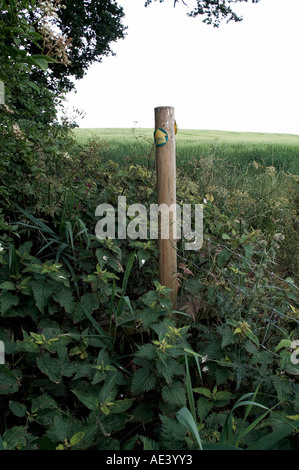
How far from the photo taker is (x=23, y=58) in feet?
6.17

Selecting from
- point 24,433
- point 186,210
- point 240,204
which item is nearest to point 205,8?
point 240,204

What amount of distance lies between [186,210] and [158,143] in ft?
2.02

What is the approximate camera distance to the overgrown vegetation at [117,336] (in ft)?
5.07

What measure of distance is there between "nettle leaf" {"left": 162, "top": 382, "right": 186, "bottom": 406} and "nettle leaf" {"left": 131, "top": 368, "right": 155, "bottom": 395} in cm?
7

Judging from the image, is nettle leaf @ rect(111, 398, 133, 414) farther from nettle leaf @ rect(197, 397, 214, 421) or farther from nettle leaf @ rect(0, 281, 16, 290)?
nettle leaf @ rect(0, 281, 16, 290)

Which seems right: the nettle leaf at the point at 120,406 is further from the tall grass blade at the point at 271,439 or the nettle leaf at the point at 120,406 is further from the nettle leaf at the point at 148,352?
the tall grass blade at the point at 271,439

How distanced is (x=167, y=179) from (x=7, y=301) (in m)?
1.22

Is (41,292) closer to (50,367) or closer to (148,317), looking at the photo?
(50,367)

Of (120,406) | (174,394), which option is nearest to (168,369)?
(174,394)

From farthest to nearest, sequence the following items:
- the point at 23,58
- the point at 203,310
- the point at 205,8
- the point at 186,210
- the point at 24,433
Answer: the point at 205,8, the point at 186,210, the point at 203,310, the point at 23,58, the point at 24,433

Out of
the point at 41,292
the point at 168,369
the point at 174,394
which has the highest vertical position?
the point at 41,292

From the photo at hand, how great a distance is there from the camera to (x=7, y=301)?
78.0 inches

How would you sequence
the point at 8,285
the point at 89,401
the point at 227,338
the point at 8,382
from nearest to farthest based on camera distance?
the point at 89,401
the point at 8,382
the point at 227,338
the point at 8,285

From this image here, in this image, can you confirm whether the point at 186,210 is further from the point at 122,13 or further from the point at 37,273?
the point at 122,13
